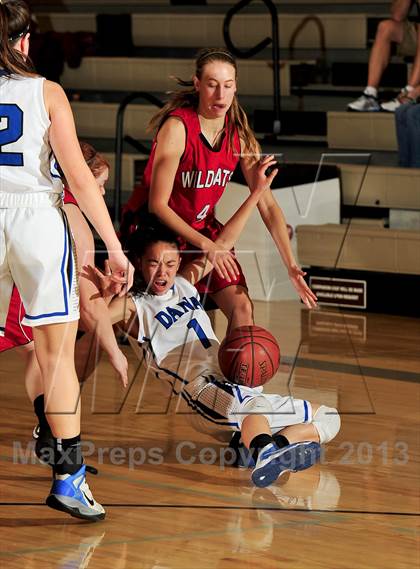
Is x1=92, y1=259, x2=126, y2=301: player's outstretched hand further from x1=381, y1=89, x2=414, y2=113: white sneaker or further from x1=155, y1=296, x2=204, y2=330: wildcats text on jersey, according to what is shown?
x1=381, y1=89, x2=414, y2=113: white sneaker

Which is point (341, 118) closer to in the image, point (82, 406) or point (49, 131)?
point (82, 406)

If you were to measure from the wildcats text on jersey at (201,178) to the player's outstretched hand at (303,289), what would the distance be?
43cm

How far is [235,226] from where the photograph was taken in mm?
4328

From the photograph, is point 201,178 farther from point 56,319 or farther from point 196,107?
point 56,319

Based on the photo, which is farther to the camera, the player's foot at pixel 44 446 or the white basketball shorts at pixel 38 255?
the player's foot at pixel 44 446

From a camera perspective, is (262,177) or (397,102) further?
(397,102)

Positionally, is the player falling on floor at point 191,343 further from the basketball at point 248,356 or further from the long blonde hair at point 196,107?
the long blonde hair at point 196,107

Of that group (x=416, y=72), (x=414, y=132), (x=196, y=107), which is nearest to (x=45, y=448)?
(x=196, y=107)

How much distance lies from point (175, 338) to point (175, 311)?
0.34 feet

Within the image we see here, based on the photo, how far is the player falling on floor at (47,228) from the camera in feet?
11.1

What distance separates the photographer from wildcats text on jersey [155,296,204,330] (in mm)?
4402

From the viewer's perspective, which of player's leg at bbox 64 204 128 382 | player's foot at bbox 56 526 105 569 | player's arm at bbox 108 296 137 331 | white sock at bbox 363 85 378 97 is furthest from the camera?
white sock at bbox 363 85 378 97

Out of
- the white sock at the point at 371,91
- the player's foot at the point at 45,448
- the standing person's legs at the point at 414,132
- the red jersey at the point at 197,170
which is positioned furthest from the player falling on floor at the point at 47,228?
the white sock at the point at 371,91

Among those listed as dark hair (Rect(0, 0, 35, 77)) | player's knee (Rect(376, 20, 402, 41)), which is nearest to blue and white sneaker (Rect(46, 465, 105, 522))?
dark hair (Rect(0, 0, 35, 77))
